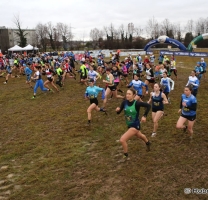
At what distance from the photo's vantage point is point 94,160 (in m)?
6.28

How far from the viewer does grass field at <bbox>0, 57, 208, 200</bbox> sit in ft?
16.2

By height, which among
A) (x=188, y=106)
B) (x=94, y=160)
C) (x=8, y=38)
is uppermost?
(x=8, y=38)

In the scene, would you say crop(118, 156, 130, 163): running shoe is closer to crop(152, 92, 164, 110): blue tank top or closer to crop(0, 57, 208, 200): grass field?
crop(0, 57, 208, 200): grass field

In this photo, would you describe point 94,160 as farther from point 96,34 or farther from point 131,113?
point 96,34

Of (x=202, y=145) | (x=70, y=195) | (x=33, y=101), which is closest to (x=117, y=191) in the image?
(x=70, y=195)

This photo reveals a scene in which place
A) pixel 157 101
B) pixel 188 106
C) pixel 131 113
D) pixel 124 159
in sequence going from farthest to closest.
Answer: pixel 157 101 → pixel 188 106 → pixel 124 159 → pixel 131 113

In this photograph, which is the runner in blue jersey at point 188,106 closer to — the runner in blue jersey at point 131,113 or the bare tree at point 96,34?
the runner in blue jersey at point 131,113

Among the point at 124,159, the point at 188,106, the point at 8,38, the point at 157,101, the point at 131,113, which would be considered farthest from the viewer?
the point at 8,38

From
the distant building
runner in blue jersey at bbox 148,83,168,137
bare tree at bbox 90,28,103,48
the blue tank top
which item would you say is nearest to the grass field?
runner in blue jersey at bbox 148,83,168,137

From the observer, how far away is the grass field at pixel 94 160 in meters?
4.95

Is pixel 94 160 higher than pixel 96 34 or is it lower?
lower

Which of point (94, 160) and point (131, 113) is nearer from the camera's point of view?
point (131, 113)

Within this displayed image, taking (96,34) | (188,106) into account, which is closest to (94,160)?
(188,106)

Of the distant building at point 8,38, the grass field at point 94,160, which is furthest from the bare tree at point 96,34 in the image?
the grass field at point 94,160
